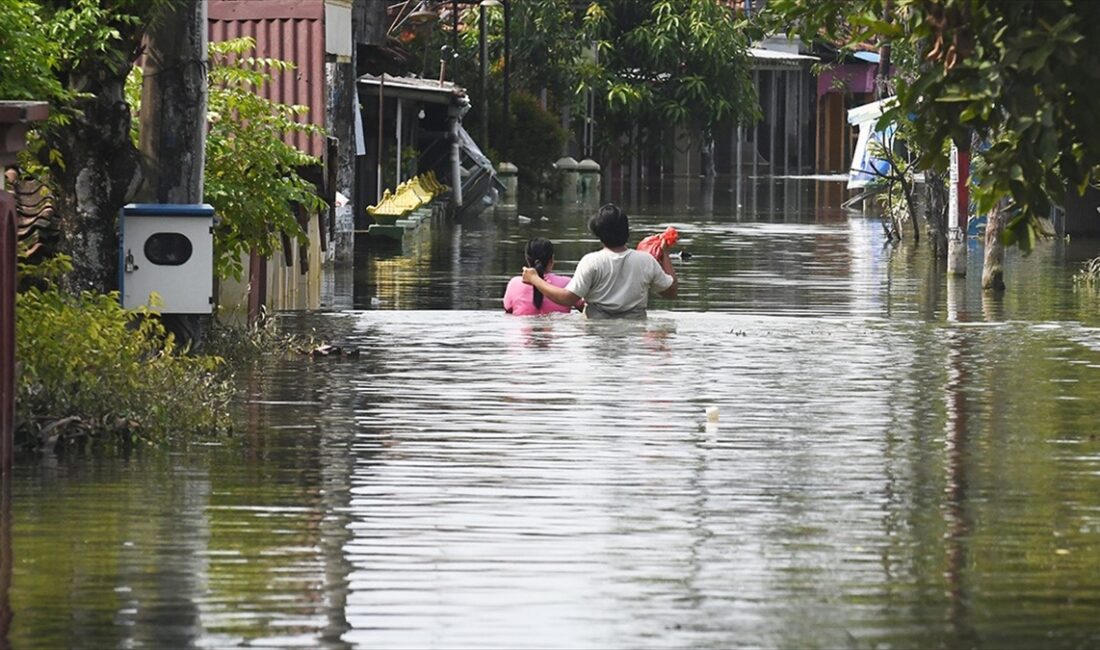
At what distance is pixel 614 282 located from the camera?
60.8ft

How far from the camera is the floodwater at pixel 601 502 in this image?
311 inches

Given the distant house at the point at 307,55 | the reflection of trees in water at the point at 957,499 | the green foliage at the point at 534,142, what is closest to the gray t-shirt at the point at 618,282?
the reflection of trees in water at the point at 957,499

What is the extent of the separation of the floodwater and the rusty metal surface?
0.27m

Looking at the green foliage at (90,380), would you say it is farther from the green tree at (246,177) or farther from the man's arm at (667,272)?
the man's arm at (667,272)

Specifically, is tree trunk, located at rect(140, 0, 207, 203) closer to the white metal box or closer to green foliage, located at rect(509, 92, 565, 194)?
the white metal box

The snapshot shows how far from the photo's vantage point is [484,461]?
11414 mm

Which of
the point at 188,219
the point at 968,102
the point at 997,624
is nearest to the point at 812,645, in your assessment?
the point at 997,624

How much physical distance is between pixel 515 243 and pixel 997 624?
27.2 metres

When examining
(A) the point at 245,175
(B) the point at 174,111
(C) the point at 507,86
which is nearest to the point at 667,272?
(A) the point at 245,175

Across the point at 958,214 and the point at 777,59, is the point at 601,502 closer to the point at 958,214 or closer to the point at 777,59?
the point at 958,214

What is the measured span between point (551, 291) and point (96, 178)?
4.82 m

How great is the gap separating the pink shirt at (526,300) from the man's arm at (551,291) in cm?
60

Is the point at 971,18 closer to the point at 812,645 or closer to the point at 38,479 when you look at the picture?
the point at 812,645

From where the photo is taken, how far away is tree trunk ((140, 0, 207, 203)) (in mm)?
15188
